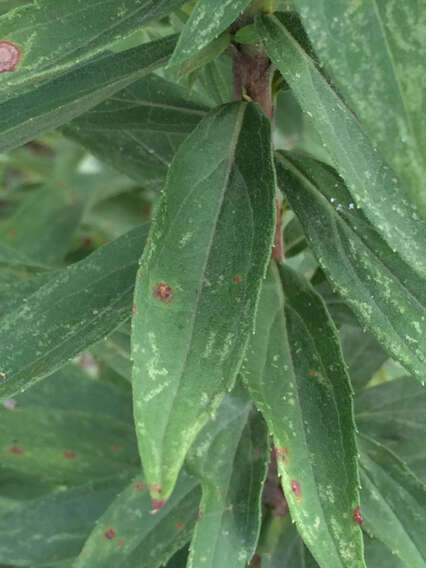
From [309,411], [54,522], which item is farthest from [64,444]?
[309,411]

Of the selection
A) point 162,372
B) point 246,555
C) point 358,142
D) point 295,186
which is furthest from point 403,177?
point 246,555

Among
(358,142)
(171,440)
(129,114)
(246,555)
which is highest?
(129,114)

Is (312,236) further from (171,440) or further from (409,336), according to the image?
(171,440)

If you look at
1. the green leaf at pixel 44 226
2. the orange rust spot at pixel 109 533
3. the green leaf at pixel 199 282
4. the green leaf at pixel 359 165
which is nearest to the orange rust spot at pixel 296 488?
the green leaf at pixel 199 282

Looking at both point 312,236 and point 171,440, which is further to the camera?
point 312,236

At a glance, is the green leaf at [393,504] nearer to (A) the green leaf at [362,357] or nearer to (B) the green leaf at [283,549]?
(B) the green leaf at [283,549]

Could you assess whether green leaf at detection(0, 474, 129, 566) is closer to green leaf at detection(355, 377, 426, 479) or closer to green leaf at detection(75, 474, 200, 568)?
green leaf at detection(75, 474, 200, 568)
